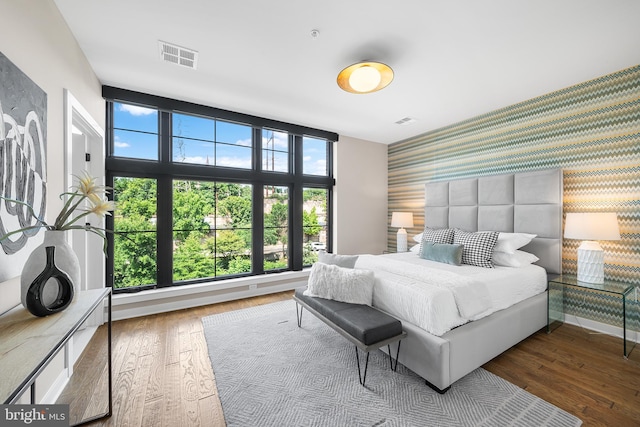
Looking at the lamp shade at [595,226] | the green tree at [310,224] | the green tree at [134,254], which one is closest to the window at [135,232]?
the green tree at [134,254]

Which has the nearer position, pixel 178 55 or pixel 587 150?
pixel 178 55

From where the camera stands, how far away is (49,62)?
5.58 feet

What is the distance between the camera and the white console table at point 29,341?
2.40 feet

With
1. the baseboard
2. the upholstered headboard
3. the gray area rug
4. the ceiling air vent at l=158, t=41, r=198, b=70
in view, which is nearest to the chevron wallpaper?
the baseboard

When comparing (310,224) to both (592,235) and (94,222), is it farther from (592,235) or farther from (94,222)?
(592,235)

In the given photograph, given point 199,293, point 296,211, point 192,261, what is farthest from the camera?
point 296,211

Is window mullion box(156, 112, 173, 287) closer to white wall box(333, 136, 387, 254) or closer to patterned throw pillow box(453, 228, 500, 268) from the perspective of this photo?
white wall box(333, 136, 387, 254)

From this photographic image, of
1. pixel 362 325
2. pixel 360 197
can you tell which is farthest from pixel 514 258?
pixel 360 197

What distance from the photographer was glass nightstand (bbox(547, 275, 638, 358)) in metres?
2.31

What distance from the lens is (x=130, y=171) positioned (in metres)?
3.11

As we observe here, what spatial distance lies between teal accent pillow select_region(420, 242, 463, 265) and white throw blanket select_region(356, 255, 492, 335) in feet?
1.90

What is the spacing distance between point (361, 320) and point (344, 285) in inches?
17.0

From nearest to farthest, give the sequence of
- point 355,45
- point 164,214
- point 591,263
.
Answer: point 355,45 < point 591,263 < point 164,214

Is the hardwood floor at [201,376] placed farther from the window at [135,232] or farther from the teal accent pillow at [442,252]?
the teal accent pillow at [442,252]
